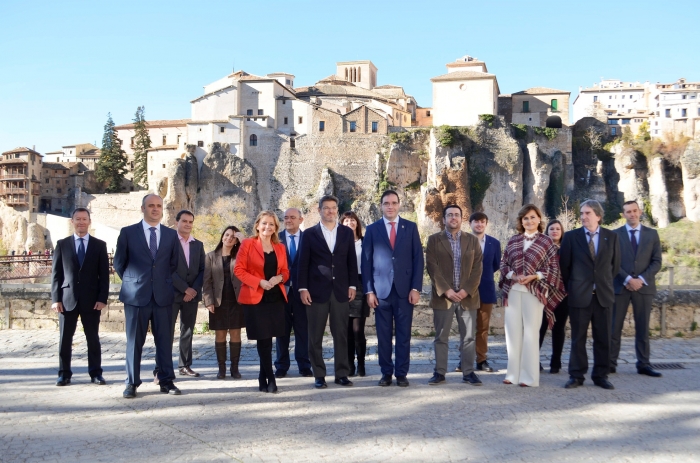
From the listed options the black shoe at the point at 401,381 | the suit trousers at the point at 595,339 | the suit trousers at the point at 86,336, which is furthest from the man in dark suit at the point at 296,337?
the suit trousers at the point at 595,339

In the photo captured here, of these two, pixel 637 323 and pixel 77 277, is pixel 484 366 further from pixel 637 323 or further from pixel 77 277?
pixel 77 277

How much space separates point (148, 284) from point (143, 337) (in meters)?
0.51

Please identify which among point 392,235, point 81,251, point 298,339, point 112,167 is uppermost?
point 112,167

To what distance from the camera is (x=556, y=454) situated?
390 centimetres

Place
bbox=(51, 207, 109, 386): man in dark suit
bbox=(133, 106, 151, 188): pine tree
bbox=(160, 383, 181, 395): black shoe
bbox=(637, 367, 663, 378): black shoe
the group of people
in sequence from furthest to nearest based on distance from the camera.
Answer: bbox=(133, 106, 151, 188): pine tree, bbox=(51, 207, 109, 386): man in dark suit, bbox=(637, 367, 663, 378): black shoe, the group of people, bbox=(160, 383, 181, 395): black shoe

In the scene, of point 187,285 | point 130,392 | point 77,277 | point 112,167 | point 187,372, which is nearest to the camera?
point 130,392

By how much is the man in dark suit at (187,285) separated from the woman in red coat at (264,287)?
45.0 inches

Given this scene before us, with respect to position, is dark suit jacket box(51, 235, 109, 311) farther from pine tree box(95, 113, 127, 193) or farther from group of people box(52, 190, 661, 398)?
pine tree box(95, 113, 127, 193)

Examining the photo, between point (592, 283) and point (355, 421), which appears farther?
point (592, 283)

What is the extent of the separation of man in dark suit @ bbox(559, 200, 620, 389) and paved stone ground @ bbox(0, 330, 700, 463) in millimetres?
447

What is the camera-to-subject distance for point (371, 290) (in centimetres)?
617

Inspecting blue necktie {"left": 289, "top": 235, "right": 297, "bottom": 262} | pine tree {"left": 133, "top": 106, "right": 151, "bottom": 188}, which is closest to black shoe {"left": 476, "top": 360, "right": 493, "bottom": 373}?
blue necktie {"left": 289, "top": 235, "right": 297, "bottom": 262}

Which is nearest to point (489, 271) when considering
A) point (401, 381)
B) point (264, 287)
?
point (401, 381)

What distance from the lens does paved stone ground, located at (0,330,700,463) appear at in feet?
12.9
